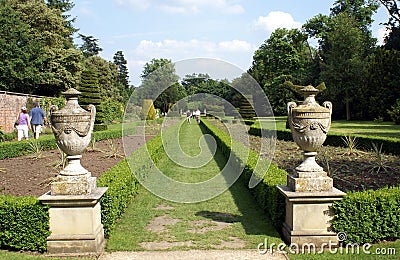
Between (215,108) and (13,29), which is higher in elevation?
(13,29)

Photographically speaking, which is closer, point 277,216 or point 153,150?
point 277,216

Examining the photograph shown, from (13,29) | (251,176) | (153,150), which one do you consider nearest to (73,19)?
(13,29)

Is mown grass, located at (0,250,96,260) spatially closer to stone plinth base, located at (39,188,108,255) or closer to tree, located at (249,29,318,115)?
stone plinth base, located at (39,188,108,255)

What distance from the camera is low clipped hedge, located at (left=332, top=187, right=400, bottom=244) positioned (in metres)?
4.76

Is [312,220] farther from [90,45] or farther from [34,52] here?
[90,45]

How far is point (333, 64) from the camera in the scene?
36.1m

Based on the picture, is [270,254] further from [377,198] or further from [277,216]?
[377,198]

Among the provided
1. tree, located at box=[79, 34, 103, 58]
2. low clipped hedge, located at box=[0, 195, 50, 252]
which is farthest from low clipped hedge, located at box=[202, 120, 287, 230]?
tree, located at box=[79, 34, 103, 58]

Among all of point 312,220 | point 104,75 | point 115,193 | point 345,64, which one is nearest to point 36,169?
point 115,193

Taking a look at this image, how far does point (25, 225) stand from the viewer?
4.69 m

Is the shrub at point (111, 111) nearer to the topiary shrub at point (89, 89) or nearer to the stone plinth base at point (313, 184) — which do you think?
the topiary shrub at point (89, 89)

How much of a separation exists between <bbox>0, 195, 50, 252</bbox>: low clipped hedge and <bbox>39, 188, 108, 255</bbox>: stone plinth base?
0.09 m

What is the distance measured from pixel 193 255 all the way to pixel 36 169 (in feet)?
22.4

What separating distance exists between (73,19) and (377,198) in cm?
5086
